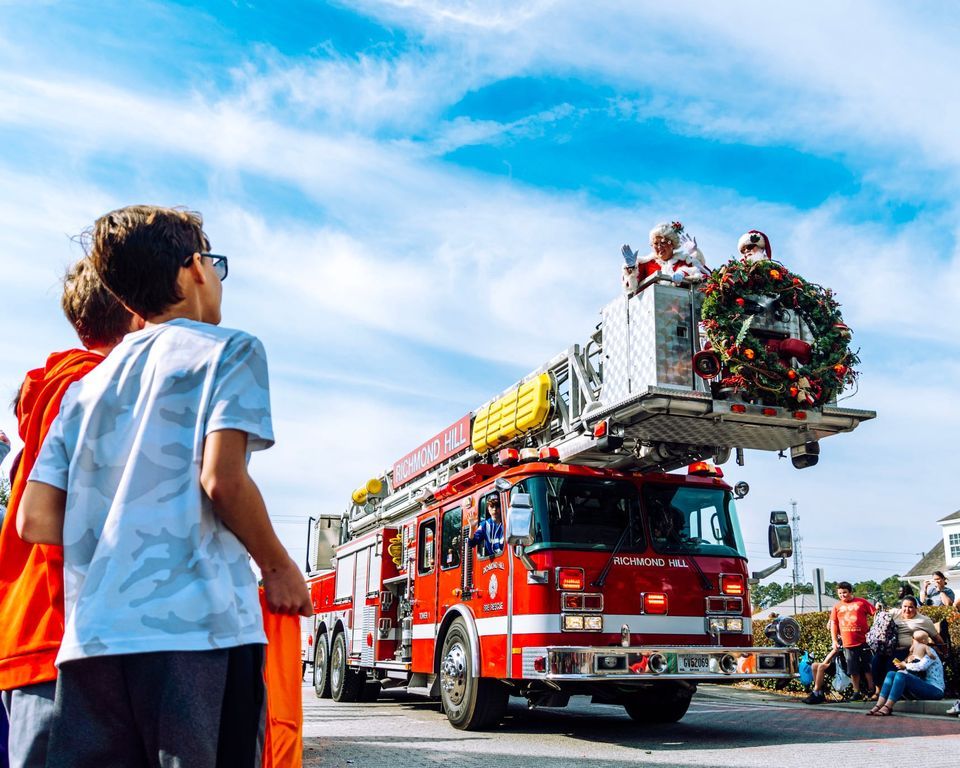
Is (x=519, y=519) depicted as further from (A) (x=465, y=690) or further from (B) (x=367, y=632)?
(B) (x=367, y=632)

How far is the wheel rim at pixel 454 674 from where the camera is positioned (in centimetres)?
855

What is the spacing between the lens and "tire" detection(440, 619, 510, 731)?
8.27 meters

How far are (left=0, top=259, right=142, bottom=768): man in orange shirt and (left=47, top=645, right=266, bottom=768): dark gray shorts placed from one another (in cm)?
17

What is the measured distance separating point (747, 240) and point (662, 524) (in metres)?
2.74

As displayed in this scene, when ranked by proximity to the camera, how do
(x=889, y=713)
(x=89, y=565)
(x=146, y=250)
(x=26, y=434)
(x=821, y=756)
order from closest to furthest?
(x=89, y=565), (x=146, y=250), (x=26, y=434), (x=821, y=756), (x=889, y=713)

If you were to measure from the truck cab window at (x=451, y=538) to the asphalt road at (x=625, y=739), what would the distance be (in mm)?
1581

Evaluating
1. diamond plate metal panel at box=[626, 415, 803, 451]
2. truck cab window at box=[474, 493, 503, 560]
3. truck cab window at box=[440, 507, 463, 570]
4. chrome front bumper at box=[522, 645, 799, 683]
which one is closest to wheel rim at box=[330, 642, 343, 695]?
truck cab window at box=[440, 507, 463, 570]

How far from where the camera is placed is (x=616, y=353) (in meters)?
8.34

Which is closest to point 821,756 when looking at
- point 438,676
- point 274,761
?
point 438,676

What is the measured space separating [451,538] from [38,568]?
305 inches

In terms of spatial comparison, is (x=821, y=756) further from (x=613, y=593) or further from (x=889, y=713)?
(x=889, y=713)

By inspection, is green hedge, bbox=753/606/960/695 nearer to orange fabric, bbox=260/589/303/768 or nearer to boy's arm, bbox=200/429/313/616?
orange fabric, bbox=260/589/303/768

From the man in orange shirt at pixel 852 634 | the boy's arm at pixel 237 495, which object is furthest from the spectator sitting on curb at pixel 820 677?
the boy's arm at pixel 237 495

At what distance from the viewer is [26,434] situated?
7.32ft
